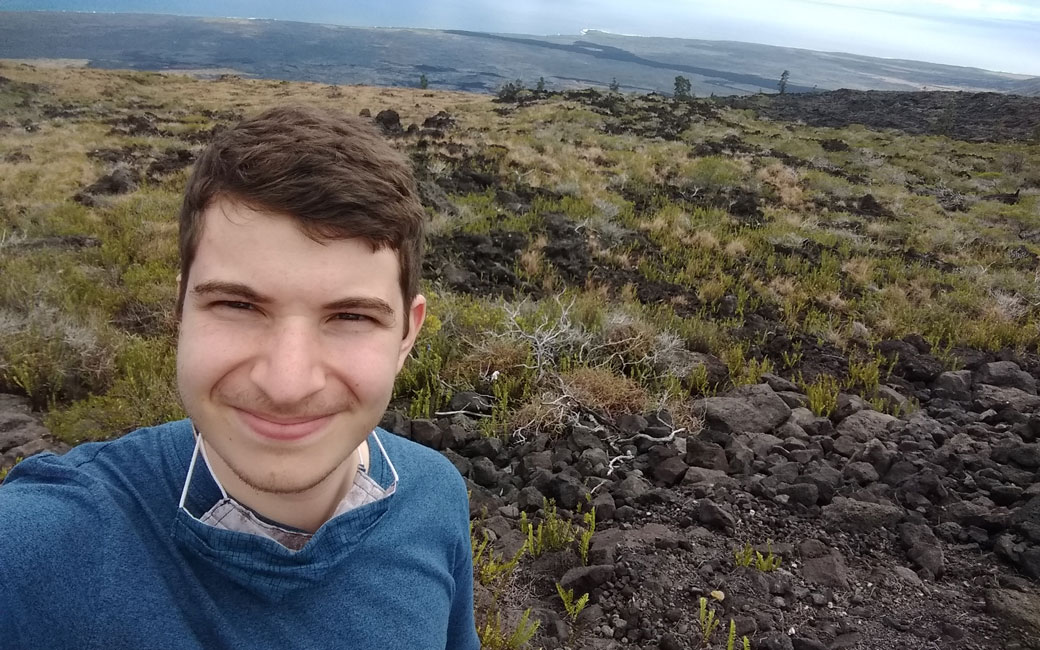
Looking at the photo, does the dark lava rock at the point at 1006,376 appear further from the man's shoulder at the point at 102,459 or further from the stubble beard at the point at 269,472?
the man's shoulder at the point at 102,459

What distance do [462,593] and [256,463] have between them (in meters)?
0.75

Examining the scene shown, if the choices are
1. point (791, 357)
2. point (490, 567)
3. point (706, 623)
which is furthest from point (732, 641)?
point (791, 357)

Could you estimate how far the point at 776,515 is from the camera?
3545 millimetres

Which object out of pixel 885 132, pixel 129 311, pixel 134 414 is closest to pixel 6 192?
pixel 129 311

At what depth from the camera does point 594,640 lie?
102 inches

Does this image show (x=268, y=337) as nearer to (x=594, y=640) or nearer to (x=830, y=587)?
(x=594, y=640)

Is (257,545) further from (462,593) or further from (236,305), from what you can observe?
(462,593)

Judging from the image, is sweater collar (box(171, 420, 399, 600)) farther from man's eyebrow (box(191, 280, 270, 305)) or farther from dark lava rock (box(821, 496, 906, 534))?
dark lava rock (box(821, 496, 906, 534))

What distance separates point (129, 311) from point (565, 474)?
440cm

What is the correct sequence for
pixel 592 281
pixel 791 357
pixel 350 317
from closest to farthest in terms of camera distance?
1. pixel 350 317
2. pixel 791 357
3. pixel 592 281

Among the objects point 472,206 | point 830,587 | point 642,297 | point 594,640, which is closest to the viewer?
point 594,640

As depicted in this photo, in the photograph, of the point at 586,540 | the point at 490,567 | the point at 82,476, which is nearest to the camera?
the point at 82,476

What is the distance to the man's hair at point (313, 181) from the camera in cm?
109

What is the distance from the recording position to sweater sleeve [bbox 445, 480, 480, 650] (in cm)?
151
